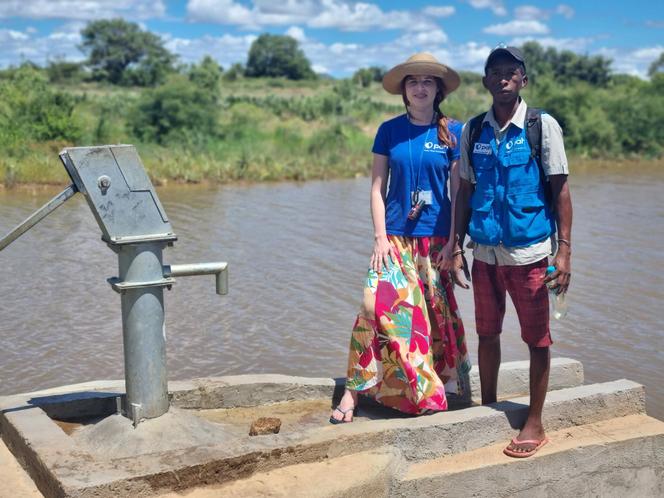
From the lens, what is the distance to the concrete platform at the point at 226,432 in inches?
122

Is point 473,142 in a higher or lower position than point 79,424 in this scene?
higher

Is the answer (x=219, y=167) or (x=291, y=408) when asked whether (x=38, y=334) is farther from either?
(x=219, y=167)

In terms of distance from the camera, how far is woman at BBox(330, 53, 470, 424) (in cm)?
401

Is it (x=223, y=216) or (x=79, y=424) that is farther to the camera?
(x=223, y=216)

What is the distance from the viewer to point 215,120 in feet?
77.7

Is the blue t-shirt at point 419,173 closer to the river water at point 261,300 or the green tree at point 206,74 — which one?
the river water at point 261,300

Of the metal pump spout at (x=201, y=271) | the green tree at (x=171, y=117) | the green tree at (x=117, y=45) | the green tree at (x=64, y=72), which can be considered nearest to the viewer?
the metal pump spout at (x=201, y=271)

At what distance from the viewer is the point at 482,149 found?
382cm

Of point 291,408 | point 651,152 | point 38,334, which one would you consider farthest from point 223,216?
point 651,152

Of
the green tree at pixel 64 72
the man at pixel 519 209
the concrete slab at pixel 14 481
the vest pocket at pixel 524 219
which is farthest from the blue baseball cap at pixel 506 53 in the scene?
the green tree at pixel 64 72

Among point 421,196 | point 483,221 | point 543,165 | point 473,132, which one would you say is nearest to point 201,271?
point 421,196

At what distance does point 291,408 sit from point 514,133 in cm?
172

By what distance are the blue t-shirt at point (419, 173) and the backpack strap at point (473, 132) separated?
17 cm

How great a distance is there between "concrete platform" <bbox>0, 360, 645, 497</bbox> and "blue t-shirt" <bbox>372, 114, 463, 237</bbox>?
2.91ft
